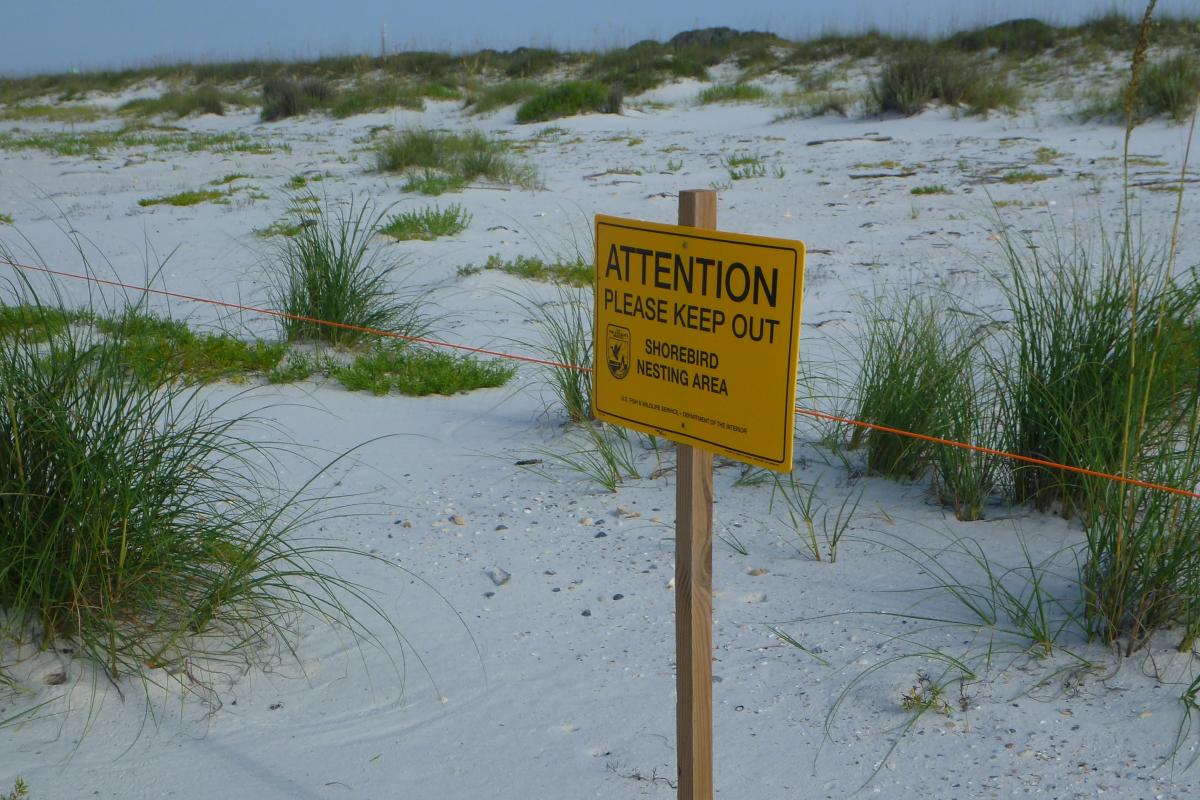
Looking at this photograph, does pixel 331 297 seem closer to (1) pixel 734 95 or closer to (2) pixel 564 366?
(2) pixel 564 366

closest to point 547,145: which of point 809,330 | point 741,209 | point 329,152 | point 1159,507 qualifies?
point 329,152

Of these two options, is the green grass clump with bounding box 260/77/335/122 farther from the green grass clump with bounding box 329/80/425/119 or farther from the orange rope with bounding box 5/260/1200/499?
the orange rope with bounding box 5/260/1200/499

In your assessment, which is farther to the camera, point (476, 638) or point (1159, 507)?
point (476, 638)

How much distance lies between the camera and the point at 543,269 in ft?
23.0

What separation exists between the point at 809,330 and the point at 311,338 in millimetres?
2588

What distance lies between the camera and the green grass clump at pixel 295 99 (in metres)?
21.7

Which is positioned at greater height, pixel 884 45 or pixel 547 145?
pixel 884 45

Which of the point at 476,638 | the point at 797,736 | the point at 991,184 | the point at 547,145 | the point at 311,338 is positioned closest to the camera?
the point at 797,736

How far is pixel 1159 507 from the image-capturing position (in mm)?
2668

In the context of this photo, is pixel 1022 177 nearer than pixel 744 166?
Yes

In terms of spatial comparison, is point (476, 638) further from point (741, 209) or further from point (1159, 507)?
point (741, 209)

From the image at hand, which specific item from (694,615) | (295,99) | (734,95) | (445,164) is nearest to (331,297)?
(694,615)

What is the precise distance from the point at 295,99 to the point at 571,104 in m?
7.26

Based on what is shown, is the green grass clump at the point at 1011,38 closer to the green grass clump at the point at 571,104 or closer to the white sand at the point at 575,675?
the green grass clump at the point at 571,104
